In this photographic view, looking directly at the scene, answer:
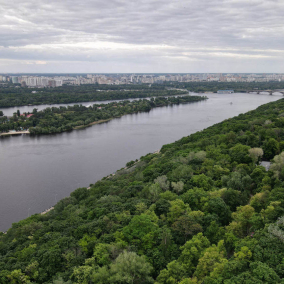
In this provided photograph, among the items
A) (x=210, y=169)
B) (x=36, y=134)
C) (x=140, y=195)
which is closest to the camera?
(x=140, y=195)

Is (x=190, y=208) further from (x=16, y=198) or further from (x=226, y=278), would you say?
(x=16, y=198)

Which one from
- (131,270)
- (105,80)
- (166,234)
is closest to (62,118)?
(166,234)

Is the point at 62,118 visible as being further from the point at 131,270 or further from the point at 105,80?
the point at 105,80

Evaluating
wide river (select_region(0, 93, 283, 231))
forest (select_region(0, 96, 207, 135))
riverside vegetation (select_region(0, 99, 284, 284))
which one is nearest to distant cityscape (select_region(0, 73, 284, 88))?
forest (select_region(0, 96, 207, 135))

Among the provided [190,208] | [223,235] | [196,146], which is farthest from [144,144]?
[223,235]

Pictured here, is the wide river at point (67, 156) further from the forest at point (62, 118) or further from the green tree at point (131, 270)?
the green tree at point (131, 270)

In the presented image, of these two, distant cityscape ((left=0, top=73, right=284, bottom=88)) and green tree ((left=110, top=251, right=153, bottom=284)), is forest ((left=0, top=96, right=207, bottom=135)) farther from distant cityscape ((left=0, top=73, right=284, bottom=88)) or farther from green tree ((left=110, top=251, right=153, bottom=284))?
distant cityscape ((left=0, top=73, right=284, bottom=88))

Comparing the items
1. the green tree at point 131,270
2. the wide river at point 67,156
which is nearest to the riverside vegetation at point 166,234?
the green tree at point 131,270
